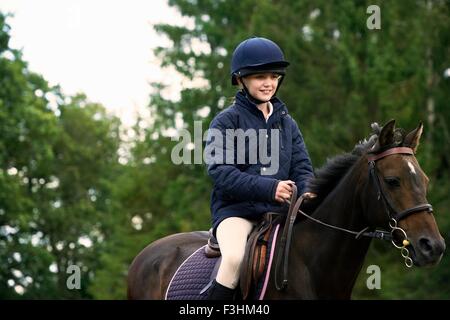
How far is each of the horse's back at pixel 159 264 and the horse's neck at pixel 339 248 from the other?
2.03 metres

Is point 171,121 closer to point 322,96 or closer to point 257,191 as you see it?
point 322,96

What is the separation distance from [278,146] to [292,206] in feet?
2.02

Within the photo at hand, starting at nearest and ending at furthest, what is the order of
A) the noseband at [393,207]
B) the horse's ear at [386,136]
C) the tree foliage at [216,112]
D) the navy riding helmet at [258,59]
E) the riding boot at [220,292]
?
1. the noseband at [393,207]
2. the horse's ear at [386,136]
3. the riding boot at [220,292]
4. the navy riding helmet at [258,59]
5. the tree foliage at [216,112]

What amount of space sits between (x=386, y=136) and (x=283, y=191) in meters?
0.97

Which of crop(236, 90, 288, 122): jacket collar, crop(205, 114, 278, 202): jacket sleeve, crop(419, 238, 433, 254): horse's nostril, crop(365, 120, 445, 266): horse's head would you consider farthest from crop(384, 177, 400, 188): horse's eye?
crop(236, 90, 288, 122): jacket collar

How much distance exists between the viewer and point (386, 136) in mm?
Result: 7391

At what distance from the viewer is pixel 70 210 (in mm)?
47438

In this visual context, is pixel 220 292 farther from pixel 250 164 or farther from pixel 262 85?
pixel 262 85

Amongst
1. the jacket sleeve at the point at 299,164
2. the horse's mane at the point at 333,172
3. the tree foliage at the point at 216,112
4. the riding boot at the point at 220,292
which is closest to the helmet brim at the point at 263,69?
the jacket sleeve at the point at 299,164

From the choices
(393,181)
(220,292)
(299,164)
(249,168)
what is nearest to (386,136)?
(393,181)

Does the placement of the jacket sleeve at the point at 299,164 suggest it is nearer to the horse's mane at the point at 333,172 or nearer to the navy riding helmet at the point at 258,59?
the horse's mane at the point at 333,172

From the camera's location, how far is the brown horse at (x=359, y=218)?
7051 mm

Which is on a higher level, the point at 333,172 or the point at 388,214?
the point at 333,172

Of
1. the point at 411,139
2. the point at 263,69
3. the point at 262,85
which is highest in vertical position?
the point at 263,69
